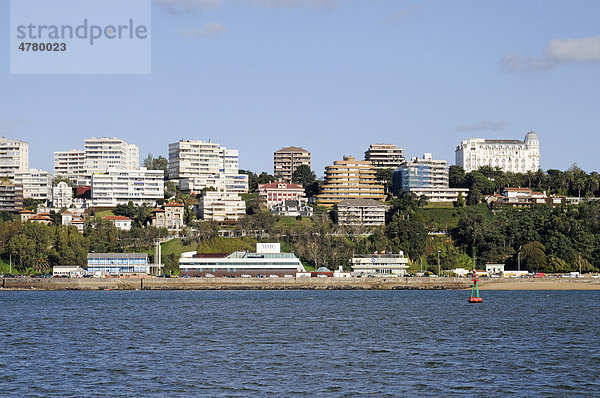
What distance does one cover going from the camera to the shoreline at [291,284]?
426 feet

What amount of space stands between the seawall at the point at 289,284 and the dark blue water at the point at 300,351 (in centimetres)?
4471

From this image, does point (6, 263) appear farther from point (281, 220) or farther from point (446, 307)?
point (446, 307)

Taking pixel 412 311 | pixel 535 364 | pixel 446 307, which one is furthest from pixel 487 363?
pixel 446 307

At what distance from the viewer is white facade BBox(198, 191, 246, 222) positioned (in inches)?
7539

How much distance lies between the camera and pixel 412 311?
265 ft

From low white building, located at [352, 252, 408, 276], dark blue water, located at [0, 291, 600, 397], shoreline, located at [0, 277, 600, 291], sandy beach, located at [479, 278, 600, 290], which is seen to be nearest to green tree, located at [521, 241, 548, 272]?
sandy beach, located at [479, 278, 600, 290]

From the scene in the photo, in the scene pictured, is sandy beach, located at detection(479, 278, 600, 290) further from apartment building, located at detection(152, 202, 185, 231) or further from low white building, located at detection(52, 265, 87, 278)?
apartment building, located at detection(152, 202, 185, 231)

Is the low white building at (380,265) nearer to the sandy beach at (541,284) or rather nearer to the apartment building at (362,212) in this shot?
the sandy beach at (541,284)

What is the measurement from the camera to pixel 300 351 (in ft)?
159

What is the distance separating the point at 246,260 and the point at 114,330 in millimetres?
78648

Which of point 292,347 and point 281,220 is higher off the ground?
point 281,220

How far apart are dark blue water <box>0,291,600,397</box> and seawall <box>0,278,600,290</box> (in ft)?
147

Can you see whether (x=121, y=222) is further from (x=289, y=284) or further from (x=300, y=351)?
(x=300, y=351)

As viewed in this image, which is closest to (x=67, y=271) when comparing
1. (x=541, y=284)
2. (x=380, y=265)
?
(x=380, y=265)
